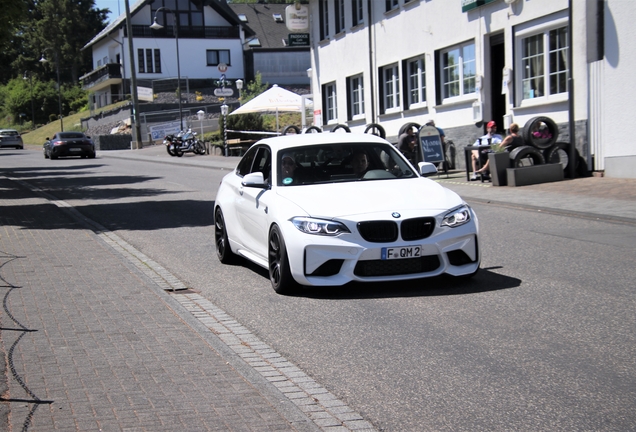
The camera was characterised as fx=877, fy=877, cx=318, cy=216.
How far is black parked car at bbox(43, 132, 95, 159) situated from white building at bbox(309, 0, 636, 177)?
13860 mm

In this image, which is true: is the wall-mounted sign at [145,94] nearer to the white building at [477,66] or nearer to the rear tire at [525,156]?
the white building at [477,66]

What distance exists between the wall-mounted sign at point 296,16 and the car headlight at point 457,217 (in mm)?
29717

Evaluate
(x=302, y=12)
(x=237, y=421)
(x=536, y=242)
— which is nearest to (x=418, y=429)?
(x=237, y=421)

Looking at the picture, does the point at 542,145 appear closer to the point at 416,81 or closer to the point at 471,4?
the point at 471,4

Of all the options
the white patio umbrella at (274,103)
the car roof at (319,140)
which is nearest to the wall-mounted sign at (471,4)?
the white patio umbrella at (274,103)

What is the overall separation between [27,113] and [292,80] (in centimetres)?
3625

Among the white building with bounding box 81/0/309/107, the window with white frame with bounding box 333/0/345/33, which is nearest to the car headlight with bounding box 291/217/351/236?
the window with white frame with bounding box 333/0/345/33

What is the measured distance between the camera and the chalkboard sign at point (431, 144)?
77.8ft

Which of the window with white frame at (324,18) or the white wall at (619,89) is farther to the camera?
the window with white frame at (324,18)

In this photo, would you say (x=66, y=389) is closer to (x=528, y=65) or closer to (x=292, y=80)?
(x=528, y=65)

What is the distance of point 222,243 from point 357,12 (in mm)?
23746

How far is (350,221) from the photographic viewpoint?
26.0ft

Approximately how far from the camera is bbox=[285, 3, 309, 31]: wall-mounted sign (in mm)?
36875

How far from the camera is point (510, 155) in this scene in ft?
64.0
